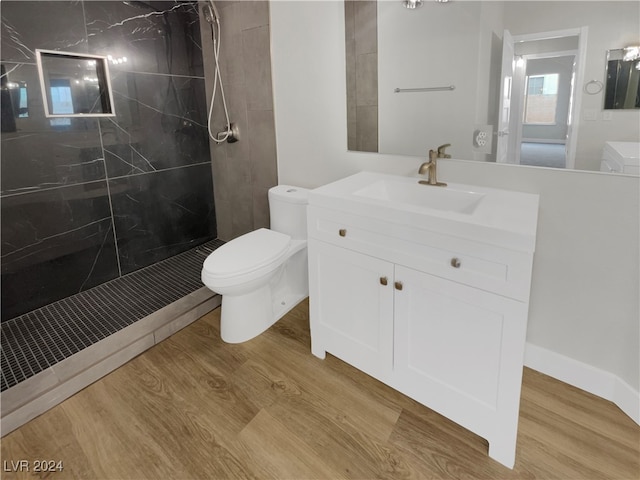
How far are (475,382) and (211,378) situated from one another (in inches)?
47.1

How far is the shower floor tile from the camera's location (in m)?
1.86

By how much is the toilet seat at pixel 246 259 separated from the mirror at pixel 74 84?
4.08ft

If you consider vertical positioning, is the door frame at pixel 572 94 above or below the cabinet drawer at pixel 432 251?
above

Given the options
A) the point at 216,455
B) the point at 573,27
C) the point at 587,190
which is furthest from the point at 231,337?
the point at 573,27

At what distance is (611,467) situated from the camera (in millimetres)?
1380

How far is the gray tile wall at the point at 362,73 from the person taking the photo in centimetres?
201

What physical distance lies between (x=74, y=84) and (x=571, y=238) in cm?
276

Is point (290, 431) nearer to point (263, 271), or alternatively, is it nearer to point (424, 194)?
point (263, 271)

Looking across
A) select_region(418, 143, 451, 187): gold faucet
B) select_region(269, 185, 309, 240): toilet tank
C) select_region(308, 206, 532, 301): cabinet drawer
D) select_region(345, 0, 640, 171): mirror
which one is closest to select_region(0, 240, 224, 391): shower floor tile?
select_region(269, 185, 309, 240): toilet tank

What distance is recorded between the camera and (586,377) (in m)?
1.72

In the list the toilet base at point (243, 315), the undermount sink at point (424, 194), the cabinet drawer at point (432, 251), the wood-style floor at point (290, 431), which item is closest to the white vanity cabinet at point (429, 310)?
the cabinet drawer at point (432, 251)

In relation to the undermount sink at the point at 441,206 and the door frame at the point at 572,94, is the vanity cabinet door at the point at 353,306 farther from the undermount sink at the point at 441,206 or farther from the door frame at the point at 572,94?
the door frame at the point at 572,94

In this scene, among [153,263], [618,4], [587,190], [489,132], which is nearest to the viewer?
[618,4]

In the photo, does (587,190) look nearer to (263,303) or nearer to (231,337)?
(263,303)
